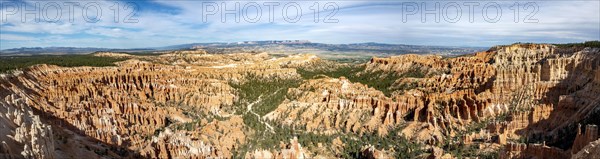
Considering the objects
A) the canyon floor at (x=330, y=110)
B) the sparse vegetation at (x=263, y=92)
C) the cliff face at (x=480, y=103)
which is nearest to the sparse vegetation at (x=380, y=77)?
the canyon floor at (x=330, y=110)

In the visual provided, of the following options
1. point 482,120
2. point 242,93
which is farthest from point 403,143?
point 242,93

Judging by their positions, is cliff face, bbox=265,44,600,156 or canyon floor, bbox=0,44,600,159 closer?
canyon floor, bbox=0,44,600,159

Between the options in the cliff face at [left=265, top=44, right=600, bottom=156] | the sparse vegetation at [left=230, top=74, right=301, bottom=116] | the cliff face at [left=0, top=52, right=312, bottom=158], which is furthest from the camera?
the sparse vegetation at [left=230, top=74, right=301, bottom=116]

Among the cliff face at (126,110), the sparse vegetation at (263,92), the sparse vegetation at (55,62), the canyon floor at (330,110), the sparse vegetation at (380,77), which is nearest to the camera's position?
the cliff face at (126,110)

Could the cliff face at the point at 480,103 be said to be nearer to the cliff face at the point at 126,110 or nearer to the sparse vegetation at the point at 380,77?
the sparse vegetation at the point at 380,77

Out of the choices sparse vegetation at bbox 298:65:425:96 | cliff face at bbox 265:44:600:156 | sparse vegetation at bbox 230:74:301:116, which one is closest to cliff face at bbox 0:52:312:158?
sparse vegetation at bbox 230:74:301:116

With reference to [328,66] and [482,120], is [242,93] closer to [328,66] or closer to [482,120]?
[482,120]

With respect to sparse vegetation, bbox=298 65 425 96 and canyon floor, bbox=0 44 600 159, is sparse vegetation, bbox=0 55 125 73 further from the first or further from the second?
sparse vegetation, bbox=298 65 425 96

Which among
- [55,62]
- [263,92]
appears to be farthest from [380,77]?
[55,62]

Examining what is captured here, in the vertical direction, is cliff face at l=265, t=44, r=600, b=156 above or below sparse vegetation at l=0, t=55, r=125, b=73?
below

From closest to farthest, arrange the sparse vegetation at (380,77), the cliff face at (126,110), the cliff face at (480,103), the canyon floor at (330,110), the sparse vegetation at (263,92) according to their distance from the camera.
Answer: the cliff face at (126,110) → the canyon floor at (330,110) → the cliff face at (480,103) → the sparse vegetation at (263,92) → the sparse vegetation at (380,77)
